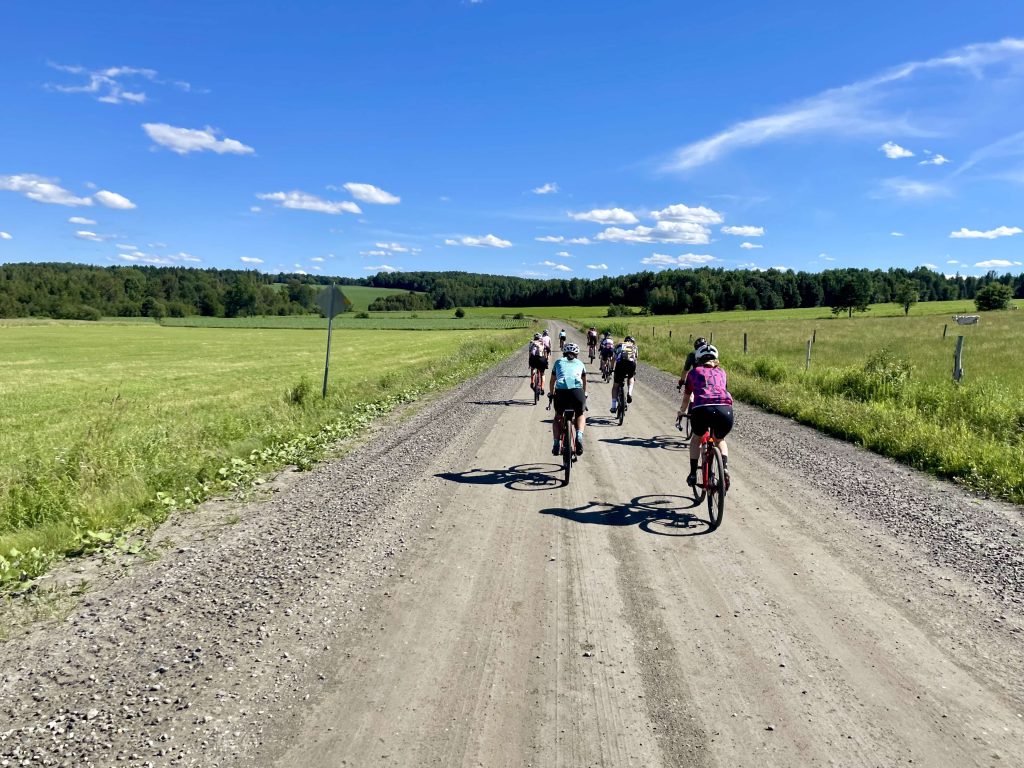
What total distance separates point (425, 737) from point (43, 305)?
155 m

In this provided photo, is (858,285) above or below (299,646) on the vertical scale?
above

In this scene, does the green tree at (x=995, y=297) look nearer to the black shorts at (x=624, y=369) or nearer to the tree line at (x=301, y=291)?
the tree line at (x=301, y=291)

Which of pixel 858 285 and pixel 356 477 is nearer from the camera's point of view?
pixel 356 477

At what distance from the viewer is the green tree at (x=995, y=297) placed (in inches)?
3460

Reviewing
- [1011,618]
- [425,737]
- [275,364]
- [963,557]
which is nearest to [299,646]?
[425,737]

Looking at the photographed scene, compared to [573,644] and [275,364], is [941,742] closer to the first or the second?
[573,644]

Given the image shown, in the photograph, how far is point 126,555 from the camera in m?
5.21

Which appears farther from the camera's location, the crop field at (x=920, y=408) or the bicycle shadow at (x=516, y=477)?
the crop field at (x=920, y=408)

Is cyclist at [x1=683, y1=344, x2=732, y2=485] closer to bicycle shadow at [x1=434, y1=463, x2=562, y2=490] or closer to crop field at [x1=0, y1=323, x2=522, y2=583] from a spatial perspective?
bicycle shadow at [x1=434, y1=463, x2=562, y2=490]

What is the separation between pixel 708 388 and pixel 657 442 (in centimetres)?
426

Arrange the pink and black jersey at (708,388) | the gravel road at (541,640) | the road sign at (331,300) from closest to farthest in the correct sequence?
the gravel road at (541,640), the pink and black jersey at (708,388), the road sign at (331,300)

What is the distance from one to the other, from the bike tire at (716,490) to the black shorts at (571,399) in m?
2.23

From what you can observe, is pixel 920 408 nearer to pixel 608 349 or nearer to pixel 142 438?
pixel 608 349

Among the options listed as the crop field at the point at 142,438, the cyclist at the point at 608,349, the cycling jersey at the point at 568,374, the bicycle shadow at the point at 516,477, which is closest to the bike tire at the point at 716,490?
the bicycle shadow at the point at 516,477
